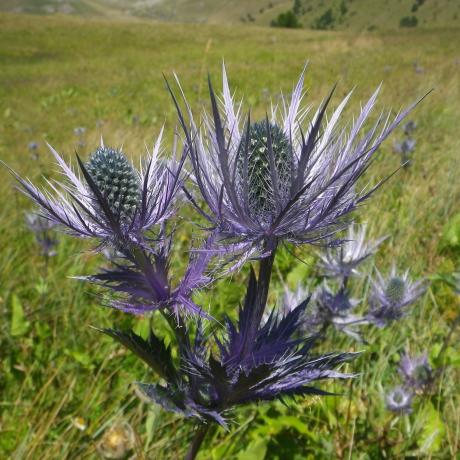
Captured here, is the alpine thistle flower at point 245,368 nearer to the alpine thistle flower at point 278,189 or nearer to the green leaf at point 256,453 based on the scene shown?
the alpine thistle flower at point 278,189

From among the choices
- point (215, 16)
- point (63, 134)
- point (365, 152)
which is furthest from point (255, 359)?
point (215, 16)

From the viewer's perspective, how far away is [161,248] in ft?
2.02

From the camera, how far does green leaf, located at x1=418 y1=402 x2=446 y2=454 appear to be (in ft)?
3.63

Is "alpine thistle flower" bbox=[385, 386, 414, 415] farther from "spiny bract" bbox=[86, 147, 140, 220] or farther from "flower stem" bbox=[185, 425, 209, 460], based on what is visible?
"spiny bract" bbox=[86, 147, 140, 220]

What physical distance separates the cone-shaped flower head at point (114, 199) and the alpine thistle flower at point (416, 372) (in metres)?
1.12

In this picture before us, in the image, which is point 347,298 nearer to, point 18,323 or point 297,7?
point 18,323

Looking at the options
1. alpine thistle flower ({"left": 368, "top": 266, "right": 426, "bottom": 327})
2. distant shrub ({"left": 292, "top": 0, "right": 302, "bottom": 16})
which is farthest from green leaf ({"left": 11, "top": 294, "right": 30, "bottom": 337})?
distant shrub ({"left": 292, "top": 0, "right": 302, "bottom": 16})

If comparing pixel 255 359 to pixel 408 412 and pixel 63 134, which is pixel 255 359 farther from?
pixel 63 134

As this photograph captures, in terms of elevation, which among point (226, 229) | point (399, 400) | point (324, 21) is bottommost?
point (399, 400)

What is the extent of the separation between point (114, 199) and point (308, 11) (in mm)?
76466

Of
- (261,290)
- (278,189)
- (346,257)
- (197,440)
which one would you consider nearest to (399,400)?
(346,257)

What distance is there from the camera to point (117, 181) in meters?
0.62

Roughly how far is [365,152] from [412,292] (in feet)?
3.49

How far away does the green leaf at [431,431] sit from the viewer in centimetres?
111
